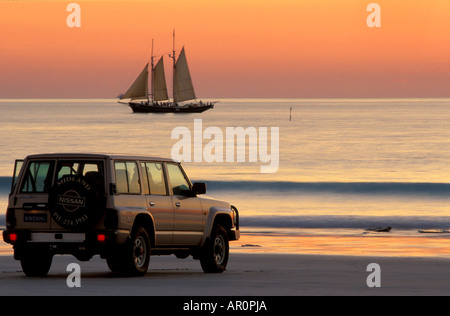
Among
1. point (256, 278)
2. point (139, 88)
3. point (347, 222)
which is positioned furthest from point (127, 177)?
point (139, 88)

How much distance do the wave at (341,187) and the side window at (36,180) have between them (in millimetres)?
42393

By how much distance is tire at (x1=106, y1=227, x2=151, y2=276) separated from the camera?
1689 cm

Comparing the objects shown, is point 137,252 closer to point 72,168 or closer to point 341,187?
point 72,168

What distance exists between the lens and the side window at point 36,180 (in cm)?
1706

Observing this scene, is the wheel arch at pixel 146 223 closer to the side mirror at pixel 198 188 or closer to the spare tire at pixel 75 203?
the spare tire at pixel 75 203

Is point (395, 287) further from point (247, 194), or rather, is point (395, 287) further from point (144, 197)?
point (247, 194)

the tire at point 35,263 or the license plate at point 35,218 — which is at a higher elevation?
the license plate at point 35,218

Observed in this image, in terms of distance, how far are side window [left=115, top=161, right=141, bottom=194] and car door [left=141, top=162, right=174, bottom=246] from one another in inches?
8.3

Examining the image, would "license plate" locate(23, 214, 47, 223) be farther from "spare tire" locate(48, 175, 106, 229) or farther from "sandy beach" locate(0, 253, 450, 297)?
"sandy beach" locate(0, 253, 450, 297)

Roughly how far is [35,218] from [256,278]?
3796 millimetres

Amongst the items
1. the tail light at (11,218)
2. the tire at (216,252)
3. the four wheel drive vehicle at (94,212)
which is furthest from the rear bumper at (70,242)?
the tire at (216,252)

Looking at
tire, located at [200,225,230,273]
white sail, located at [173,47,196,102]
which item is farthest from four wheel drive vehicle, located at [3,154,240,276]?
white sail, located at [173,47,196,102]

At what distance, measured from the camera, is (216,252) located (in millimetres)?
19375
